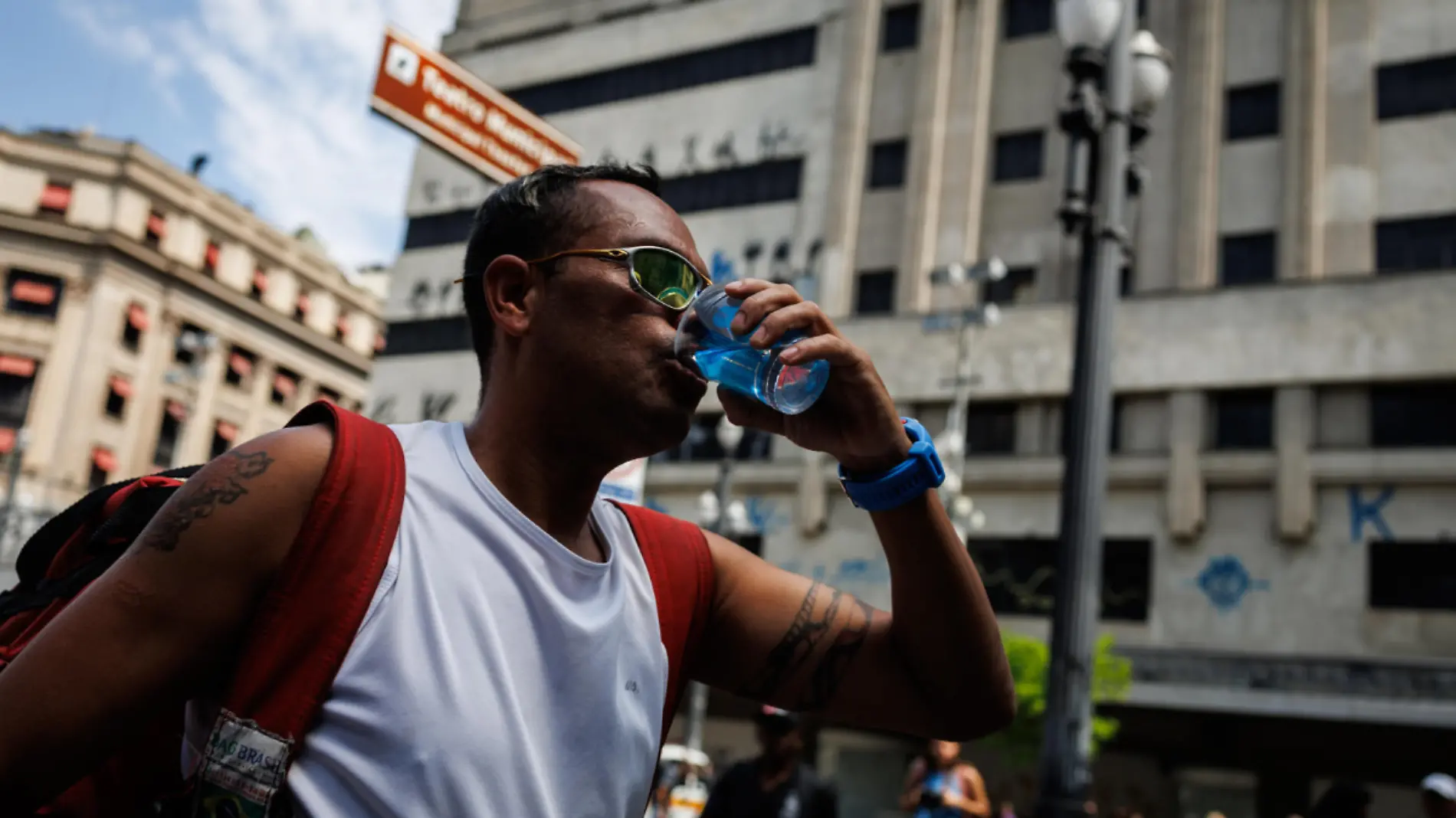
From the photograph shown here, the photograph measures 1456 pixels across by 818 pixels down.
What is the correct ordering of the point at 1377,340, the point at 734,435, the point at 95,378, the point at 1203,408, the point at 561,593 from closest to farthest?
the point at 561,593
the point at 734,435
the point at 1377,340
the point at 1203,408
the point at 95,378

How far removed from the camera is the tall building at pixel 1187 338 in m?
25.7

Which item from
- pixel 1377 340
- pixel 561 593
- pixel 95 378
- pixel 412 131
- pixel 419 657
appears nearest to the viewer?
pixel 419 657

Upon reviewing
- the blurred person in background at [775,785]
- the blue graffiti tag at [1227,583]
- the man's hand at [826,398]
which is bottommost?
the blurred person in background at [775,785]

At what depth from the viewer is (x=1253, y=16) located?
3073cm

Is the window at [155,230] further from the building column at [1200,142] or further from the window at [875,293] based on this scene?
the building column at [1200,142]

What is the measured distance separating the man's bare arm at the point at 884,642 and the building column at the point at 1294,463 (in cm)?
2678

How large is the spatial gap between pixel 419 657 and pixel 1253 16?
33.5 m

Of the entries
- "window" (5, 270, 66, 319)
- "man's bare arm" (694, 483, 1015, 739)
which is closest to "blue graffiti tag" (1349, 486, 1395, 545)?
"man's bare arm" (694, 483, 1015, 739)

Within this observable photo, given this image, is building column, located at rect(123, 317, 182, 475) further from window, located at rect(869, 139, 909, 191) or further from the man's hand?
the man's hand

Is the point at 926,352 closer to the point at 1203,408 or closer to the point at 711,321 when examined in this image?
the point at 1203,408

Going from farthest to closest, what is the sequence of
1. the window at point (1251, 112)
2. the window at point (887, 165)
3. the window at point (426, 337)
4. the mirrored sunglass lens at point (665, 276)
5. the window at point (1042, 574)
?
the window at point (426, 337) → the window at point (887, 165) → the window at point (1251, 112) → the window at point (1042, 574) → the mirrored sunglass lens at point (665, 276)

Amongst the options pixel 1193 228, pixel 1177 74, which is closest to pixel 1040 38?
pixel 1177 74

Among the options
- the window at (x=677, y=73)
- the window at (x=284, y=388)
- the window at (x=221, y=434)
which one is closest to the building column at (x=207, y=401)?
the window at (x=221, y=434)

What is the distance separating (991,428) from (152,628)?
99.8ft
